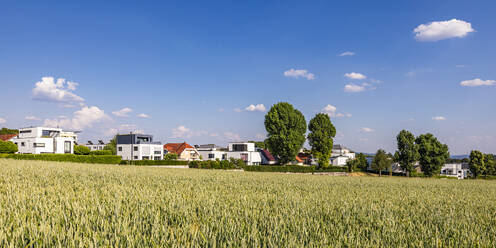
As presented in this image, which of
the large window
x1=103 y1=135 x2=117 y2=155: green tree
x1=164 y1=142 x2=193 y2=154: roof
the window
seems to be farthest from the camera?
x1=103 y1=135 x2=117 y2=155: green tree

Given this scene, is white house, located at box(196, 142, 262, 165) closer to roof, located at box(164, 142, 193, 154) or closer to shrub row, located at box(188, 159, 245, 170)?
roof, located at box(164, 142, 193, 154)

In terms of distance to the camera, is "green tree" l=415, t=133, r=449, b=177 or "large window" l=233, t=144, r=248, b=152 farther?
"large window" l=233, t=144, r=248, b=152

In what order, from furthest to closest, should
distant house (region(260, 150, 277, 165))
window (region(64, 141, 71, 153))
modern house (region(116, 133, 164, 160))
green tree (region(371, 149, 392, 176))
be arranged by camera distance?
distant house (region(260, 150, 277, 165)) → modern house (region(116, 133, 164, 160)) → window (region(64, 141, 71, 153)) → green tree (region(371, 149, 392, 176))

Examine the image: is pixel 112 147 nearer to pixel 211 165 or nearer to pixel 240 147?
pixel 240 147

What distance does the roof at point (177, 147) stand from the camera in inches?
4020

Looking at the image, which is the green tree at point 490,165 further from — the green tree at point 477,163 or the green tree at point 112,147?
the green tree at point 112,147

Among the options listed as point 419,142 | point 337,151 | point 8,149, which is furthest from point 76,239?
point 337,151

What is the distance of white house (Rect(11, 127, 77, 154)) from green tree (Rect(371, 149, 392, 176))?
86.5m

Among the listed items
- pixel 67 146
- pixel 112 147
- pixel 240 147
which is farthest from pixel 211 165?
pixel 112 147

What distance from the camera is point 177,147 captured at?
10612 centimetres

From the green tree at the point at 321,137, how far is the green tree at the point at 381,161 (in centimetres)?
1627

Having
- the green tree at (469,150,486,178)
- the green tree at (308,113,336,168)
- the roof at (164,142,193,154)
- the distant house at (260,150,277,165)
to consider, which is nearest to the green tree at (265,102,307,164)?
the green tree at (308,113,336,168)

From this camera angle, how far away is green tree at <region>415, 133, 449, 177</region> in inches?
2886

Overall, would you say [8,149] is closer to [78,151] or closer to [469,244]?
[78,151]
